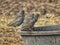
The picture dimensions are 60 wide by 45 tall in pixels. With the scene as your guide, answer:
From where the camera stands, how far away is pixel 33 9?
1265 centimetres

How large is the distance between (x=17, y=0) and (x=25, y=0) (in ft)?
1.18

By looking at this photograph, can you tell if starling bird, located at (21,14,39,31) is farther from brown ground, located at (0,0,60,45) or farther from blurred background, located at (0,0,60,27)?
blurred background, located at (0,0,60,27)

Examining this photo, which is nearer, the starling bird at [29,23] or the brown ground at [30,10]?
the starling bird at [29,23]

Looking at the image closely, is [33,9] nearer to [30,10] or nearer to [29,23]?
[30,10]

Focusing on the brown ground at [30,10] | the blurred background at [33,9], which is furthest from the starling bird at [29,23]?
the blurred background at [33,9]

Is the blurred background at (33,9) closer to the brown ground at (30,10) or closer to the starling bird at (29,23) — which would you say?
the brown ground at (30,10)

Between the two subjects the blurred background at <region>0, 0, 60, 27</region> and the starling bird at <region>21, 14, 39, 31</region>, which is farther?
the blurred background at <region>0, 0, 60, 27</region>

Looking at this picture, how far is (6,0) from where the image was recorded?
14.1 m

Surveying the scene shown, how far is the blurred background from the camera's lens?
11.1 m

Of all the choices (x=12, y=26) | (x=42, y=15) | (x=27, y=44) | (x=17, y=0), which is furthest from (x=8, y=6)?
(x=27, y=44)

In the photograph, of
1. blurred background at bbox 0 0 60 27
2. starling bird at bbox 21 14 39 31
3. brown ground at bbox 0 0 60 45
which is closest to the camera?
starling bird at bbox 21 14 39 31

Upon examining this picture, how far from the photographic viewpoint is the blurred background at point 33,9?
1107 cm

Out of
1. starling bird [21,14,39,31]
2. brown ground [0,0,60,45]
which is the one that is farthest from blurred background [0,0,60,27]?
starling bird [21,14,39,31]

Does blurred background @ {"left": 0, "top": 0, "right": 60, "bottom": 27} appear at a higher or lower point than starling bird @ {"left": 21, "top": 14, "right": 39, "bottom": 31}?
lower
